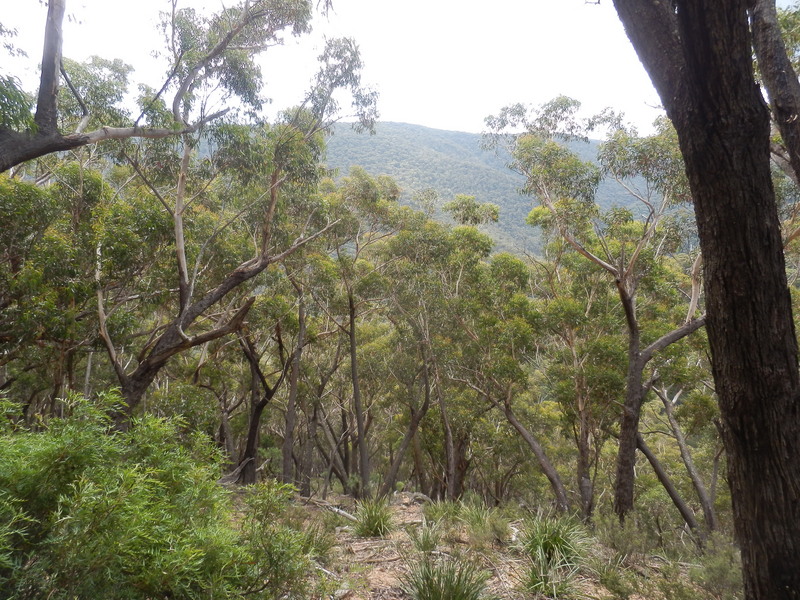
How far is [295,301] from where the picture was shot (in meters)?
15.0

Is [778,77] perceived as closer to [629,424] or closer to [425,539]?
[425,539]

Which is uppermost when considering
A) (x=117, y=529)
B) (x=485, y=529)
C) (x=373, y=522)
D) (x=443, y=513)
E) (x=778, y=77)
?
(x=778, y=77)

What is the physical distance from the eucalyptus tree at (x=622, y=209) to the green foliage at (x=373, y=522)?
14.8ft

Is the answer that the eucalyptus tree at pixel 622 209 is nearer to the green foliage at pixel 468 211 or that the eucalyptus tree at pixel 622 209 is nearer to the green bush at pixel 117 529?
the green foliage at pixel 468 211

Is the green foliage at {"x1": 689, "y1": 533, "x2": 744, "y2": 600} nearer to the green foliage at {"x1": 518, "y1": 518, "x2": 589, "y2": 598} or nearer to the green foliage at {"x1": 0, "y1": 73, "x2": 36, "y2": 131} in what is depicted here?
the green foliage at {"x1": 518, "y1": 518, "x2": 589, "y2": 598}

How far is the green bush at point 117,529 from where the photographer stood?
2236 millimetres

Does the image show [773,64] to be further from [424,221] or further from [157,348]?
[424,221]

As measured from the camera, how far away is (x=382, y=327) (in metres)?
19.7

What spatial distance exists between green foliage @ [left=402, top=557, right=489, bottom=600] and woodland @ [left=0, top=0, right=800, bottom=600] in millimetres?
22

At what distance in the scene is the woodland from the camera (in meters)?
2.45

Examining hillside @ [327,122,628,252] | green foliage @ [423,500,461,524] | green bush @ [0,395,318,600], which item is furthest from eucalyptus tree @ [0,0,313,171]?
hillside @ [327,122,628,252]

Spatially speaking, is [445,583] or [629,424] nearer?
[445,583]

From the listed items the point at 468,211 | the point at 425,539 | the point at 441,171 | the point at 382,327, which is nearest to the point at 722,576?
the point at 425,539

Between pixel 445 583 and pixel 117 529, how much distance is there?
2.65 metres
